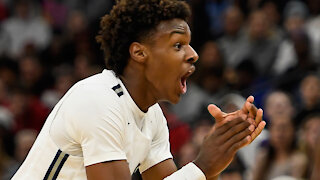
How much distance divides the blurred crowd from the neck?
2.32 metres

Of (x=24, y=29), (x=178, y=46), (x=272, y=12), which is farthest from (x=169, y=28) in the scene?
(x=24, y=29)

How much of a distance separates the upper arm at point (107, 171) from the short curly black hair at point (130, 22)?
0.54m

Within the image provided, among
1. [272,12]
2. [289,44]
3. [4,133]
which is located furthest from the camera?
[272,12]

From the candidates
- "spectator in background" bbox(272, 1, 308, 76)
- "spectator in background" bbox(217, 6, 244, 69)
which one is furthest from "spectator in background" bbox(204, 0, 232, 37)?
"spectator in background" bbox(272, 1, 308, 76)

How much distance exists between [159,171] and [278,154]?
105 inches

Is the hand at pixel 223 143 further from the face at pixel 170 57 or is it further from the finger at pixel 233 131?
the face at pixel 170 57

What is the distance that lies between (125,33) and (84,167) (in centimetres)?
69

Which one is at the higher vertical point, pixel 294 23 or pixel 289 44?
pixel 294 23

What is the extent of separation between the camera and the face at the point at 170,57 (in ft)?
11.3

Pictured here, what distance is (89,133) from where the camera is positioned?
325 cm

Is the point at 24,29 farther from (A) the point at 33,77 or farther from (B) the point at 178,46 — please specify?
(B) the point at 178,46

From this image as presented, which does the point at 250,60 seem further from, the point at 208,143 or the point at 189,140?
the point at 208,143

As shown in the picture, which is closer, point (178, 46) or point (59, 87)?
point (178, 46)

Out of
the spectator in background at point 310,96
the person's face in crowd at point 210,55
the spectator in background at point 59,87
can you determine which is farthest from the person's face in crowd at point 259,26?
the spectator in background at point 59,87
